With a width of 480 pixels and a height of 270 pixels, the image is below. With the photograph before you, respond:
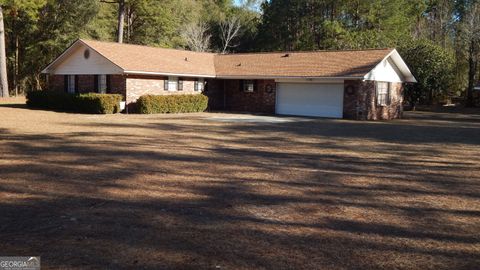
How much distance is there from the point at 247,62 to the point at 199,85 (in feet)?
12.2

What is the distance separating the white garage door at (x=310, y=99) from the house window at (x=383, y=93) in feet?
7.88

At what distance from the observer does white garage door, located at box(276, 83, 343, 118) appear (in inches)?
1076

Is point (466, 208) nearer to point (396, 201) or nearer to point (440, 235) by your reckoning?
point (396, 201)

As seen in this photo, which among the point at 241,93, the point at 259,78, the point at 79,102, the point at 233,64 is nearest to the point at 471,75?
the point at 233,64

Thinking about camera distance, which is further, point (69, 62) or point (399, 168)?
→ point (69, 62)

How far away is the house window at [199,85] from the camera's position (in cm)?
3096

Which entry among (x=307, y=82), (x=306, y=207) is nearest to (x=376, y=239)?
(x=306, y=207)

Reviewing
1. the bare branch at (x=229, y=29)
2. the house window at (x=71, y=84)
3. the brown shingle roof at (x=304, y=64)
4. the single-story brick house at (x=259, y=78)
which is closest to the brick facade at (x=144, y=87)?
the single-story brick house at (x=259, y=78)

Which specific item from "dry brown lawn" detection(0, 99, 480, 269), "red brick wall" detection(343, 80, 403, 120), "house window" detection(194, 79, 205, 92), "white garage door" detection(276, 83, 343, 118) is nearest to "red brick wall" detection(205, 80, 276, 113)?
"house window" detection(194, 79, 205, 92)

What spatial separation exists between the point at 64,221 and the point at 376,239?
3810mm

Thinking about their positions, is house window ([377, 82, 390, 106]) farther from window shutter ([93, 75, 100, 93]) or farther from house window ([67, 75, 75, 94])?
house window ([67, 75, 75, 94])

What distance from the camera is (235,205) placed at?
6980mm

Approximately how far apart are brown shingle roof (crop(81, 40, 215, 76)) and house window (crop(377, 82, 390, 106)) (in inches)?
409

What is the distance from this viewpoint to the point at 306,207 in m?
7.00
